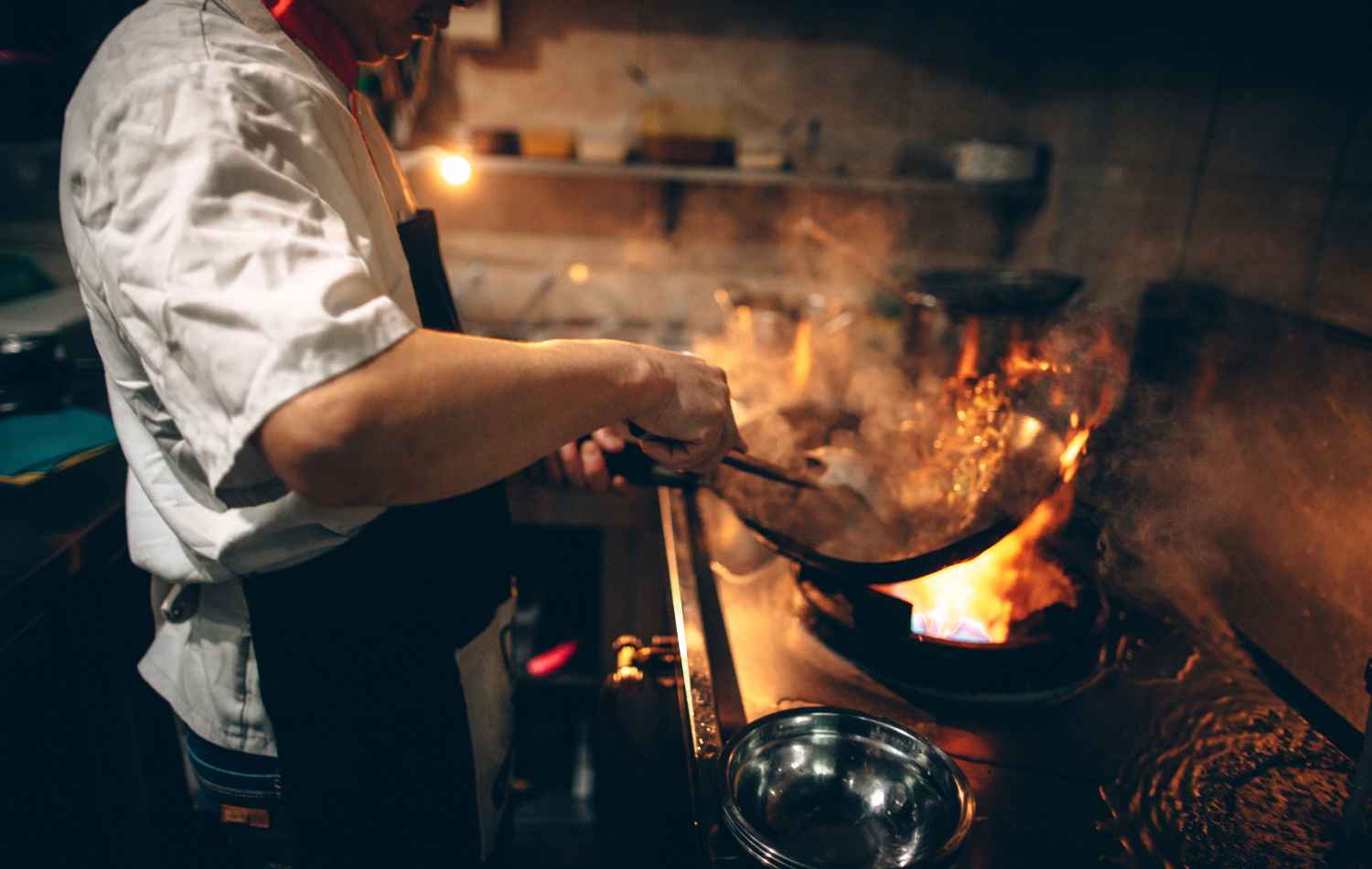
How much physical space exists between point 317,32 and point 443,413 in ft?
1.96

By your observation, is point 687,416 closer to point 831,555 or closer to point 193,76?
point 831,555

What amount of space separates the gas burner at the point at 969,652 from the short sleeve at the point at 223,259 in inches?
39.1

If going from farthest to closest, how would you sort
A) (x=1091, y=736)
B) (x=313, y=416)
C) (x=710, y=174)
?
1. (x=710, y=174)
2. (x=1091, y=736)
3. (x=313, y=416)

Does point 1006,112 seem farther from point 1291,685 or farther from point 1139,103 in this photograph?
point 1291,685

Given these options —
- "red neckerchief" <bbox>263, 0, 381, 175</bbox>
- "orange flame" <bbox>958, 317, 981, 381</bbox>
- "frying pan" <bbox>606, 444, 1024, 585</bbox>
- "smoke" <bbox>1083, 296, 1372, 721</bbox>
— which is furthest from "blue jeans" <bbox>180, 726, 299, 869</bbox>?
"orange flame" <bbox>958, 317, 981, 381</bbox>

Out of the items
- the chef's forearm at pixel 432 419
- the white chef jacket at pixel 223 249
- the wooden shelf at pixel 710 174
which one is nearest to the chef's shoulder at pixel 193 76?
the white chef jacket at pixel 223 249

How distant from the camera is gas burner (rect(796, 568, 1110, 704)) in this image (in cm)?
139

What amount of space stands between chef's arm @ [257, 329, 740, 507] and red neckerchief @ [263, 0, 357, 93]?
499mm

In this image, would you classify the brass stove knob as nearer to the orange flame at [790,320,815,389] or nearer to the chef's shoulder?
the chef's shoulder

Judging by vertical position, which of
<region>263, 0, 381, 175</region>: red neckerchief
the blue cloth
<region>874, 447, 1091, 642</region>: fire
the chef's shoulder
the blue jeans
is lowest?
the blue jeans

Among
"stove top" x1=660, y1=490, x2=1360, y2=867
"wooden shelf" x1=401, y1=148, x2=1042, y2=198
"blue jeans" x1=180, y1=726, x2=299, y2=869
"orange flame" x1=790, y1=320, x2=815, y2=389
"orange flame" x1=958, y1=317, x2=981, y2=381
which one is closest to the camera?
"stove top" x1=660, y1=490, x2=1360, y2=867

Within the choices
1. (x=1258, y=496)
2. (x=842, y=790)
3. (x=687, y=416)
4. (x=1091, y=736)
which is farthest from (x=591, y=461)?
(x=1258, y=496)

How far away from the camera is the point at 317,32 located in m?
1.04

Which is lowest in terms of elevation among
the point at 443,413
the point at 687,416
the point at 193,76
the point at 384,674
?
the point at 384,674
